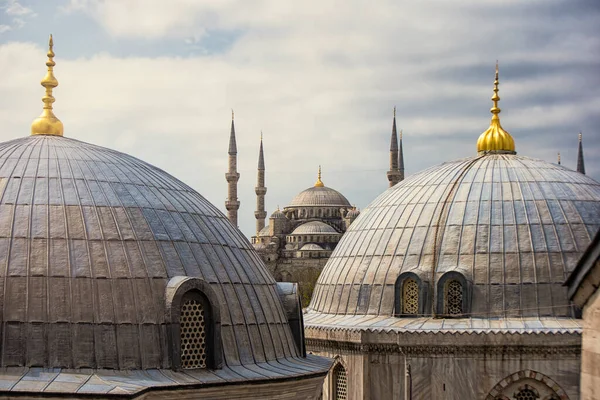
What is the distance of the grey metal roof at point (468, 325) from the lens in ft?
63.9

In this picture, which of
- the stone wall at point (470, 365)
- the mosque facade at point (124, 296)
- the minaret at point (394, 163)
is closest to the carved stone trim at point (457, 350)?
the stone wall at point (470, 365)

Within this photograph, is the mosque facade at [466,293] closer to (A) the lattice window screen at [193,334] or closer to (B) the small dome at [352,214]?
(A) the lattice window screen at [193,334]

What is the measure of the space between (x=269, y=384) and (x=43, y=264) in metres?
3.16

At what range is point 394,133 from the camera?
76312mm

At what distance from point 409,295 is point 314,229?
72509mm

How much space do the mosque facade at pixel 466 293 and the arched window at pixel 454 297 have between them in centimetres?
3

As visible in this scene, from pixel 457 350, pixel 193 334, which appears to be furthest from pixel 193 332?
pixel 457 350

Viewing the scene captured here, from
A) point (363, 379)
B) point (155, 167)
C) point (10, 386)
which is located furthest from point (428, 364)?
point (10, 386)

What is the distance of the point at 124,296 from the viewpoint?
1294 cm

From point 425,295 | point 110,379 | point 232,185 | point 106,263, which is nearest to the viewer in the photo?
point 110,379

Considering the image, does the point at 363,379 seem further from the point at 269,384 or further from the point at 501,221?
the point at 269,384

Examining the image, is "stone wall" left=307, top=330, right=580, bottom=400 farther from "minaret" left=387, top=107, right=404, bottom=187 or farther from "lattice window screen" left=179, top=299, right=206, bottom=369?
"minaret" left=387, top=107, right=404, bottom=187

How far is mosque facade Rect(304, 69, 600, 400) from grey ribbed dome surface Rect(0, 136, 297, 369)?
5.58 metres

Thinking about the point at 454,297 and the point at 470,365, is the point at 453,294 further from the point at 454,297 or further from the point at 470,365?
the point at 470,365
